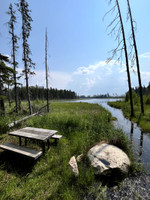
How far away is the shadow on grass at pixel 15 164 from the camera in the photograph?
102 inches

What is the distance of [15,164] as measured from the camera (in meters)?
2.80

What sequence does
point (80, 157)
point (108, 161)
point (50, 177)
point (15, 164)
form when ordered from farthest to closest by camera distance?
point (80, 157)
point (15, 164)
point (108, 161)
point (50, 177)

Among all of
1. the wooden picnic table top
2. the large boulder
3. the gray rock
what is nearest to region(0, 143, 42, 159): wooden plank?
the wooden picnic table top

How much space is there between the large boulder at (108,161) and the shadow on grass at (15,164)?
1.94 meters

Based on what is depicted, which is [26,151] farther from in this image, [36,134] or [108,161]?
[108,161]

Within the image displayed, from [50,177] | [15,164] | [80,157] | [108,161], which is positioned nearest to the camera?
[50,177]

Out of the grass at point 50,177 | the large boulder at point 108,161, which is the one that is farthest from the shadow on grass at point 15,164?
the large boulder at point 108,161

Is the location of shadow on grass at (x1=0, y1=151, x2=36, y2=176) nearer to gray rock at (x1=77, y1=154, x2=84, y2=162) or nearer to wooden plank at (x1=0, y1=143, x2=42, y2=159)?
wooden plank at (x1=0, y1=143, x2=42, y2=159)

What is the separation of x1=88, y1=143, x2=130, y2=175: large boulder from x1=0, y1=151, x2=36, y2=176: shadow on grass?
1942 millimetres

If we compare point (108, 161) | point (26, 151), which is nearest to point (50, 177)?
point (26, 151)

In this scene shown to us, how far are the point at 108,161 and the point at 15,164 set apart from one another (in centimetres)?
292

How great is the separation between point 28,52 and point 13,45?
3.13 metres

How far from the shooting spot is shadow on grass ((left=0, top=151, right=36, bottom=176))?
8.48ft

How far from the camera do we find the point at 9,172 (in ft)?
8.27
